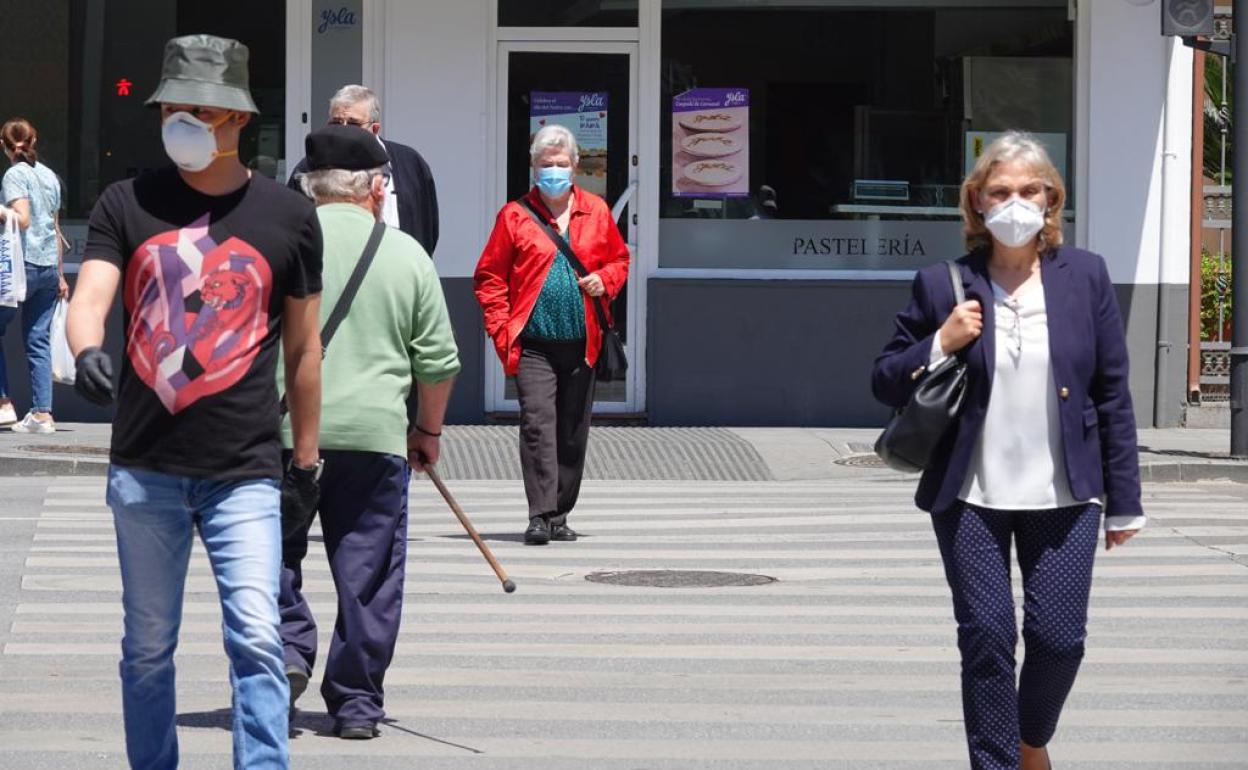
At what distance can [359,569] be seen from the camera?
21.9 feet

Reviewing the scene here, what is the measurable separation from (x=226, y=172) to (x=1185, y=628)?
4777 millimetres

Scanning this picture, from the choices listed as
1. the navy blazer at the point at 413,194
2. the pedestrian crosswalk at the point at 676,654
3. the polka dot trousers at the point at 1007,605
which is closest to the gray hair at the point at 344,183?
the pedestrian crosswalk at the point at 676,654

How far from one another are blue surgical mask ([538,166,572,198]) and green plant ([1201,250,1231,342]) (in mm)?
7567

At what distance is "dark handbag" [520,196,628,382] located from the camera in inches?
433

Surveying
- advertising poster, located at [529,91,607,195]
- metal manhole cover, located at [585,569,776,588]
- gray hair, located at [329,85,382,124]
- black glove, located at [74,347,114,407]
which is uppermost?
advertising poster, located at [529,91,607,195]

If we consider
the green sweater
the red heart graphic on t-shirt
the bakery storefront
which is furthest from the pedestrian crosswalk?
the bakery storefront

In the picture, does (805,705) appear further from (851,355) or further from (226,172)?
(851,355)

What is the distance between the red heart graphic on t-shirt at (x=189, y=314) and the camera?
520 centimetres

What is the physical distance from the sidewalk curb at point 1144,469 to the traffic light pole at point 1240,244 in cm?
31

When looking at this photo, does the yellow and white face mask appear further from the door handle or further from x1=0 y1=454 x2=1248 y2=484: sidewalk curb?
the door handle

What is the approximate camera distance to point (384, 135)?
16219 mm

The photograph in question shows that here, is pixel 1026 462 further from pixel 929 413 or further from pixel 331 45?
pixel 331 45

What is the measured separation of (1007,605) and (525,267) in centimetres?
567

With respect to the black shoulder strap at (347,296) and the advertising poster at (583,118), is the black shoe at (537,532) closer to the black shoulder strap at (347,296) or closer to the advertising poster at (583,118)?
the black shoulder strap at (347,296)
